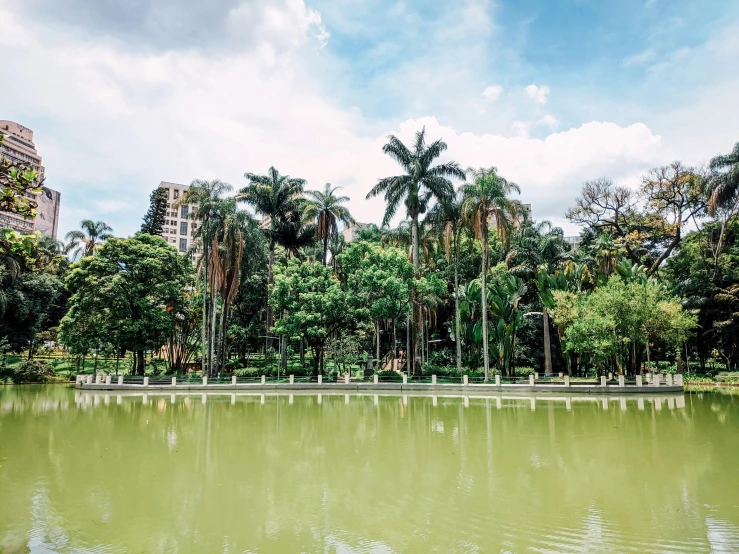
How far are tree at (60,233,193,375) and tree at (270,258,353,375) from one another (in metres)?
8.38

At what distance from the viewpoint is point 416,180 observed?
38.0 meters

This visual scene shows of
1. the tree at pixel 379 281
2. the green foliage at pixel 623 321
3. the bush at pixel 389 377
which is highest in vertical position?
the tree at pixel 379 281

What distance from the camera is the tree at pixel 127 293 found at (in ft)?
115

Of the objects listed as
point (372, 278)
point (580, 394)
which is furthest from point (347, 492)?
point (372, 278)

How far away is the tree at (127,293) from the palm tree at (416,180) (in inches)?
675

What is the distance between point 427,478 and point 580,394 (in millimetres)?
22003

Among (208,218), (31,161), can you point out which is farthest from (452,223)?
(31,161)

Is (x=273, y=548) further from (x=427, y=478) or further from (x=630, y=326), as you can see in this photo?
(x=630, y=326)

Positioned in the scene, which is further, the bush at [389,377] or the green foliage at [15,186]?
the bush at [389,377]

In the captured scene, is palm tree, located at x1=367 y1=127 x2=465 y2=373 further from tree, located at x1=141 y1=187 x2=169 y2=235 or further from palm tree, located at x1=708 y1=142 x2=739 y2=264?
tree, located at x1=141 y1=187 x2=169 y2=235

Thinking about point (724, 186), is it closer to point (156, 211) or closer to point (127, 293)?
point (127, 293)

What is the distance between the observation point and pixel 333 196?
40.8m

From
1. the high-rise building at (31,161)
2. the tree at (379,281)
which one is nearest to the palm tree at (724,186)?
the tree at (379,281)

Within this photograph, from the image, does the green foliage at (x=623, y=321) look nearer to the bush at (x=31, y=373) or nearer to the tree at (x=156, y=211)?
the bush at (x=31, y=373)
